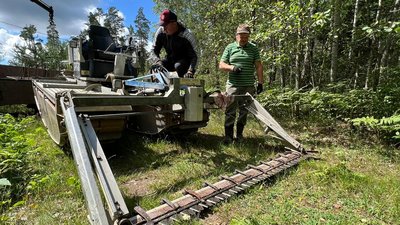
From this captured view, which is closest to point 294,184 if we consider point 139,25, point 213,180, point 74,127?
point 213,180

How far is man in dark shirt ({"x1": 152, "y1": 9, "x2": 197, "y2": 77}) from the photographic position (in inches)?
177

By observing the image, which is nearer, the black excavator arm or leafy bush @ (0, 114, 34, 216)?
leafy bush @ (0, 114, 34, 216)

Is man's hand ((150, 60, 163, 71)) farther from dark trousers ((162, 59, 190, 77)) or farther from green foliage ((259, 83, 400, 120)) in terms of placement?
green foliage ((259, 83, 400, 120))

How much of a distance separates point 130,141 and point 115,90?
848 millimetres

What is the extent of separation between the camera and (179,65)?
459 cm

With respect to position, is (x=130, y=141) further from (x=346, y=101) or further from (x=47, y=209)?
(x=346, y=101)

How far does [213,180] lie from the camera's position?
3012 millimetres

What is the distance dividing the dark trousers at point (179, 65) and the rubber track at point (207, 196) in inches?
85.0

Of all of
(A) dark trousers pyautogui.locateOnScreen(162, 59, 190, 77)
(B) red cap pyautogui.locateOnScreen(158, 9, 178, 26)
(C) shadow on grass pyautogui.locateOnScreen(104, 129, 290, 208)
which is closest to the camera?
(C) shadow on grass pyautogui.locateOnScreen(104, 129, 290, 208)

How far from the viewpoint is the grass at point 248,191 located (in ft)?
7.28

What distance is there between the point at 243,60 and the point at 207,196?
2708 millimetres

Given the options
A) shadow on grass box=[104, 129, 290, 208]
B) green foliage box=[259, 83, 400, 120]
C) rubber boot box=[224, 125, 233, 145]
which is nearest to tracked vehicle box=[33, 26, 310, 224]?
shadow on grass box=[104, 129, 290, 208]

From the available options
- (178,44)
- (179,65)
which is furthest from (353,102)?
(178,44)

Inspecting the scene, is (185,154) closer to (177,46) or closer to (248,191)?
(248,191)
